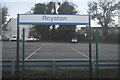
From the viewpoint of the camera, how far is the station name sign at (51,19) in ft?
18.9

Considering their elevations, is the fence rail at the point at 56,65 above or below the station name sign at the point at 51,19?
below

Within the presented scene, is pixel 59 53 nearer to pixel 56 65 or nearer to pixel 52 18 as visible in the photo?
pixel 56 65

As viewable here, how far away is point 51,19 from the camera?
5801 millimetres

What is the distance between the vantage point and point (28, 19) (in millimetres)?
5801

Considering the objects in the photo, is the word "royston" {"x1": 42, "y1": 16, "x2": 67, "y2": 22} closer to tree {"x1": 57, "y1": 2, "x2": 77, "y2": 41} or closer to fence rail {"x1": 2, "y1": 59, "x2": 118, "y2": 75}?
tree {"x1": 57, "y1": 2, "x2": 77, "y2": 41}

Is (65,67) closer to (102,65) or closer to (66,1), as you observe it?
(102,65)

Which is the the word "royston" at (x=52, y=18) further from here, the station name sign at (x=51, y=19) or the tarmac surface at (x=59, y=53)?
the tarmac surface at (x=59, y=53)

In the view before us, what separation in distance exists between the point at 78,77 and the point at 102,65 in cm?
110

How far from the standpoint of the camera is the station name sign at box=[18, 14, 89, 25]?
18.9 ft

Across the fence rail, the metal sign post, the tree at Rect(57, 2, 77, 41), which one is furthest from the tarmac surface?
the metal sign post

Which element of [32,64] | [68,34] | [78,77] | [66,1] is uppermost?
[66,1]

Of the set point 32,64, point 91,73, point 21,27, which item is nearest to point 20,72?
point 32,64

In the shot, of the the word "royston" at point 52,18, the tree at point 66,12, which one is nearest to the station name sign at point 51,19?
the the word "royston" at point 52,18

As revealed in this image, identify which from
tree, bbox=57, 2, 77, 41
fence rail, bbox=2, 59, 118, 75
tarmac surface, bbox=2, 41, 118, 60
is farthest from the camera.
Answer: tarmac surface, bbox=2, 41, 118, 60
